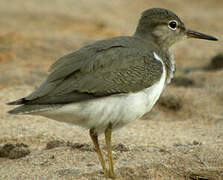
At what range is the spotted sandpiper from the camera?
426cm

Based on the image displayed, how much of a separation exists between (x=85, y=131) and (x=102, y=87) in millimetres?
1983

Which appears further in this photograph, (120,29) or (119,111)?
(120,29)

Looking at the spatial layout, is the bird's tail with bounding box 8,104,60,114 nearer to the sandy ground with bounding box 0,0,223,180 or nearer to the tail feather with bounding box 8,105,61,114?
the tail feather with bounding box 8,105,61,114

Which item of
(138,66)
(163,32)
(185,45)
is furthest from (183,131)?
(185,45)

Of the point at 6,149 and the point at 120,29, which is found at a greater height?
the point at 120,29

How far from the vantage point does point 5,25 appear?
39.1 ft

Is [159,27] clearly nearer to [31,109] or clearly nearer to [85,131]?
[85,131]

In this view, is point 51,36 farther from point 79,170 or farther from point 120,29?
point 79,170

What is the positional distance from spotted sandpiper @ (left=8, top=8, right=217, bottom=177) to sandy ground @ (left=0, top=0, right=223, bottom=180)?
1.99 feet

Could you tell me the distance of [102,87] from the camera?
4.35m

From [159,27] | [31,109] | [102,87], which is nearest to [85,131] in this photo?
[159,27]

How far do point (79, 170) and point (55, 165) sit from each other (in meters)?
0.33

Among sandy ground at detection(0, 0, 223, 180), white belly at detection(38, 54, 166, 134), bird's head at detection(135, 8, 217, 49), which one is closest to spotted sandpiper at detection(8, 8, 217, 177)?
white belly at detection(38, 54, 166, 134)

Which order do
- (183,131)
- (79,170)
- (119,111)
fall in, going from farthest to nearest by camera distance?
(183,131), (79,170), (119,111)
